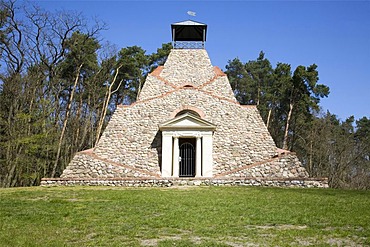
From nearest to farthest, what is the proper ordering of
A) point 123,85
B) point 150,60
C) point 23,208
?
point 23,208 < point 123,85 < point 150,60

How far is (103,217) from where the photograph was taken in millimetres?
7781

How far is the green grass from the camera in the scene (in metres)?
5.79

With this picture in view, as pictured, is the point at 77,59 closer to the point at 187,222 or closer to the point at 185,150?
the point at 185,150

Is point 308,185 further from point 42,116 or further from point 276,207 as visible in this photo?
point 42,116

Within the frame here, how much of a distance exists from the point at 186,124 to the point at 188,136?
696 millimetres

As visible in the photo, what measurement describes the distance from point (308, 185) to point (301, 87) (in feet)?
71.7

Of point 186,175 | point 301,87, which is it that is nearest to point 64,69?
point 186,175

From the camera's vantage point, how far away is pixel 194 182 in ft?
51.3

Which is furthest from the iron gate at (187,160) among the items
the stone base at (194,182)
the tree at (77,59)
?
the tree at (77,59)

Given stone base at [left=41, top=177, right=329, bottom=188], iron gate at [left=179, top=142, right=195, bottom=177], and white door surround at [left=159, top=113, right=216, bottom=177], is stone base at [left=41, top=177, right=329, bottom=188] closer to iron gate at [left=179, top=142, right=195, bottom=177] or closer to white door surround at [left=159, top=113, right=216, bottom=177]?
white door surround at [left=159, top=113, right=216, bottom=177]

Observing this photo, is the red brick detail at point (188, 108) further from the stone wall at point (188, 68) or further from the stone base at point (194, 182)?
the stone base at point (194, 182)

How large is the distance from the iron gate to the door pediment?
128 centimetres

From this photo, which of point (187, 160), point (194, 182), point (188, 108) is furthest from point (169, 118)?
point (194, 182)

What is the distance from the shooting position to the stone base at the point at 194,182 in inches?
599
